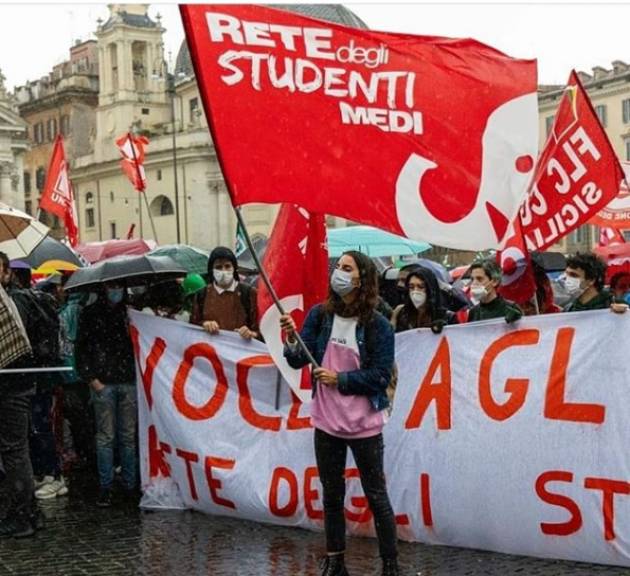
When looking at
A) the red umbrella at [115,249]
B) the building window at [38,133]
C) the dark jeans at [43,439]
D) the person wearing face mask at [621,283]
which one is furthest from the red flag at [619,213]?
the building window at [38,133]

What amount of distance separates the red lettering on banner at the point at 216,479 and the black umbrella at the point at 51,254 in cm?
455

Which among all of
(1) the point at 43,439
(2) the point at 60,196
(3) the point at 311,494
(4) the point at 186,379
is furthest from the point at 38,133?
(3) the point at 311,494

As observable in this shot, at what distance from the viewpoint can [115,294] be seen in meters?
9.29

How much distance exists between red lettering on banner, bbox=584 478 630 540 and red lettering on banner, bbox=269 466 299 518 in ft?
6.64

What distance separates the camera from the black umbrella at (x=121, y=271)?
8836 millimetres

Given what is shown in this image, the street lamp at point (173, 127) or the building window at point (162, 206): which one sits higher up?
the street lamp at point (173, 127)

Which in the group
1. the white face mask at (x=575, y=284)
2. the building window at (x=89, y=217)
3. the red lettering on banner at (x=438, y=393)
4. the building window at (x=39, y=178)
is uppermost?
the building window at (x=39, y=178)

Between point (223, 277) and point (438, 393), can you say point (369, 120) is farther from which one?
point (223, 277)

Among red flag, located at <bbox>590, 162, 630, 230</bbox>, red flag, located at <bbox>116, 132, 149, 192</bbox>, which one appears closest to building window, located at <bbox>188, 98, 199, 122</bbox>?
red flag, located at <bbox>116, 132, 149, 192</bbox>

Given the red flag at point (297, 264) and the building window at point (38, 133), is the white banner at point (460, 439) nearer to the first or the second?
the red flag at point (297, 264)

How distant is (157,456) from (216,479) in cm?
67

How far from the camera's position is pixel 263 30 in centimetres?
629

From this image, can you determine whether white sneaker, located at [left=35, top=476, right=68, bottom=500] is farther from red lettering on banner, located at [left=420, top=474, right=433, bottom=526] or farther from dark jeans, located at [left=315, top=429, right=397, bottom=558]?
dark jeans, located at [left=315, top=429, right=397, bottom=558]

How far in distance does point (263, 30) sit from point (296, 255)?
172 cm
